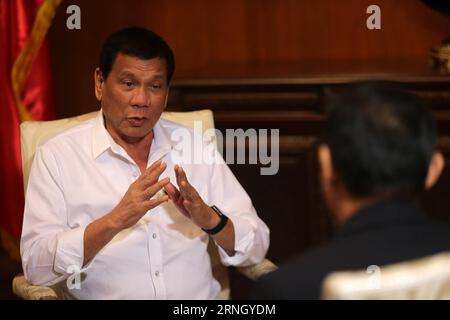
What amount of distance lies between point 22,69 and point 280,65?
1.00 m

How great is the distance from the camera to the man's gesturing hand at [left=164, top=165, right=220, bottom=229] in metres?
1.94

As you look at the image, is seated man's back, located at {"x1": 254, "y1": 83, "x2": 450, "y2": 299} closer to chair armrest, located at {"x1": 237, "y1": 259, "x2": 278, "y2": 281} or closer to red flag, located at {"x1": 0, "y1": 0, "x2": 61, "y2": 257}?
chair armrest, located at {"x1": 237, "y1": 259, "x2": 278, "y2": 281}

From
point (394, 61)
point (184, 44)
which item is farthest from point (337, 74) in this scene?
point (184, 44)

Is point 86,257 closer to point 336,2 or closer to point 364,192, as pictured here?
point 364,192

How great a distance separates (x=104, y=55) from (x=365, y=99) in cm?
102

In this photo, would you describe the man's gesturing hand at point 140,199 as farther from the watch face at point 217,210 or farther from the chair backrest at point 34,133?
the chair backrest at point 34,133

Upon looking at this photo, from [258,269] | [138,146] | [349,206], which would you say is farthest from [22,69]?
[349,206]

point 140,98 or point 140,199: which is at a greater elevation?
point 140,98

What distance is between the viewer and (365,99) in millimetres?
1253

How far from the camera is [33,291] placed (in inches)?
81.1

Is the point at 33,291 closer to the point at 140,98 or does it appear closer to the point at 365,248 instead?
the point at 140,98

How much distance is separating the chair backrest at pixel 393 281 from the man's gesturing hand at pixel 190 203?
30.5 inches

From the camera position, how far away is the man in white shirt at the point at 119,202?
2.03 metres

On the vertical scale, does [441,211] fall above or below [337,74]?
below
